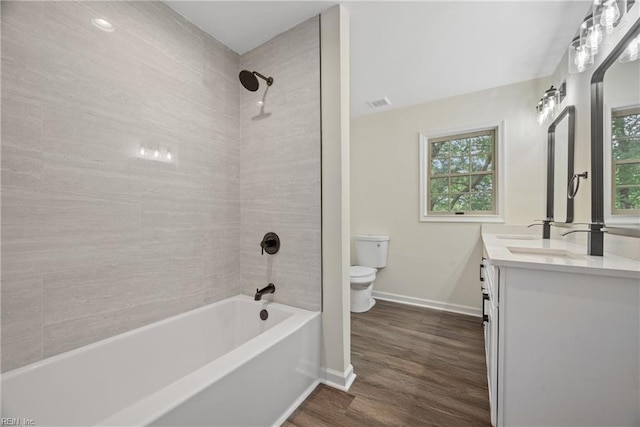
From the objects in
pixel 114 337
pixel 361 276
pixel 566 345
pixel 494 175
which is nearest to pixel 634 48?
pixel 566 345

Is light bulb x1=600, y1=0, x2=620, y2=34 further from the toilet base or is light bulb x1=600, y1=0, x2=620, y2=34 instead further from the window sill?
the toilet base

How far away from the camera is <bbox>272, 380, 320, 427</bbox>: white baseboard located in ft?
4.23

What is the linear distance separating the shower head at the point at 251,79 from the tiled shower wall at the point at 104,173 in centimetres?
28

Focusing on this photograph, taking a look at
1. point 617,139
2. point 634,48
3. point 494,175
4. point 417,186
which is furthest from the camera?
point 417,186

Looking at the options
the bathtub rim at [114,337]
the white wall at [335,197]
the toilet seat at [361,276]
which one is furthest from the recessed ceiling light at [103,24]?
the toilet seat at [361,276]

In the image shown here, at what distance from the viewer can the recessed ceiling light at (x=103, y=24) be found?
1.27m

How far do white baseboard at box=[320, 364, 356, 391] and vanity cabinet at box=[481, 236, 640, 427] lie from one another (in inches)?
31.0

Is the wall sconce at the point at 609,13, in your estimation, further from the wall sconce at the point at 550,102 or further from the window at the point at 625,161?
the wall sconce at the point at 550,102

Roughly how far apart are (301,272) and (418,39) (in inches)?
76.5

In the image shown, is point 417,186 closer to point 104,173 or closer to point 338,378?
point 338,378

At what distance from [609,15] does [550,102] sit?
0.93m

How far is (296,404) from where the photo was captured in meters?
1.40

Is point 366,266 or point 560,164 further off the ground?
point 560,164

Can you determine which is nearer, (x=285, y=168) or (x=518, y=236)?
(x=285, y=168)
